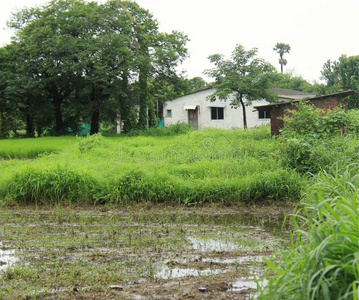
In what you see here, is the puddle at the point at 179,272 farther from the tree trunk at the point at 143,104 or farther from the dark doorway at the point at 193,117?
the dark doorway at the point at 193,117

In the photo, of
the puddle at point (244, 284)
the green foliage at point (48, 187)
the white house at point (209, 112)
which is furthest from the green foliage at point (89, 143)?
the white house at point (209, 112)

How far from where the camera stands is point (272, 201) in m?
8.78

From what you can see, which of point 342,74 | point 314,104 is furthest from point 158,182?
point 342,74

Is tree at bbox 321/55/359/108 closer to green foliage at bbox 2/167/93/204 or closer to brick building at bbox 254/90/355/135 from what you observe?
brick building at bbox 254/90/355/135

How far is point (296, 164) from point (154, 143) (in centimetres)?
922

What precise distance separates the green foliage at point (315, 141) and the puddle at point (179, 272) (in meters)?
4.53

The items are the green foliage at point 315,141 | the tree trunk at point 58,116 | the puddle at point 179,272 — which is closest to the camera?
the puddle at point 179,272

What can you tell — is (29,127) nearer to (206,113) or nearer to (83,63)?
(83,63)

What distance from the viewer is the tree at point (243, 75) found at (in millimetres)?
25344

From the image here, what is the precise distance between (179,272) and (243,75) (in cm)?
2260

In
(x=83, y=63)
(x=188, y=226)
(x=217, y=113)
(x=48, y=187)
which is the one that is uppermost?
(x=83, y=63)

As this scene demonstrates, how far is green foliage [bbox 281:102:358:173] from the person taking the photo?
9609 millimetres

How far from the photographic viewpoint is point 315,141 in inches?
427

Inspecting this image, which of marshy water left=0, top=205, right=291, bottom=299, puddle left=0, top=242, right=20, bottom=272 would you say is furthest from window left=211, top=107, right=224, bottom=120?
puddle left=0, top=242, right=20, bottom=272
